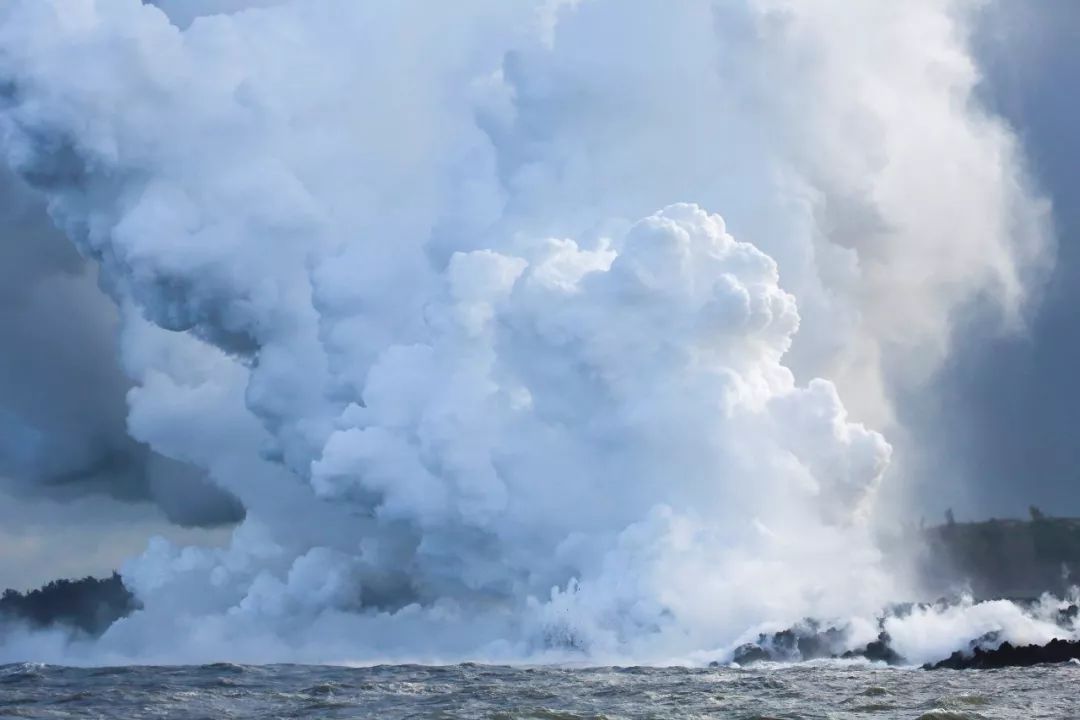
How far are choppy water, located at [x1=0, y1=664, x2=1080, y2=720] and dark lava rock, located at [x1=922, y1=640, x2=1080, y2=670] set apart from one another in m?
5.50

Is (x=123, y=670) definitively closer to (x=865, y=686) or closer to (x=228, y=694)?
(x=228, y=694)

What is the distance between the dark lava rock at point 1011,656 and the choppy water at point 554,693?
550cm

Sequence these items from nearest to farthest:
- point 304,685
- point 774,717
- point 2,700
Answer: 1. point 774,717
2. point 2,700
3. point 304,685

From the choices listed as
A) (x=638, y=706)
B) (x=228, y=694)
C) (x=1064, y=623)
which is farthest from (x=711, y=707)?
(x=1064, y=623)

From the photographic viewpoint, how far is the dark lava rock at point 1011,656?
9600 cm

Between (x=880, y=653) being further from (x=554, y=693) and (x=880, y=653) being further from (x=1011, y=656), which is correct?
(x=554, y=693)

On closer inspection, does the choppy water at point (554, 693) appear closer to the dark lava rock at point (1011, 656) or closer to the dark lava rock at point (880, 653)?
the dark lava rock at point (880, 653)

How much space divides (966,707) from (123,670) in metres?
69.1

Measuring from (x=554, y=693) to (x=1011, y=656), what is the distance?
40.2 m

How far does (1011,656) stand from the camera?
9762 cm

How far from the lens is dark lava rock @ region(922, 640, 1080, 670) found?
315 ft

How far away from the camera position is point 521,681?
89875 mm

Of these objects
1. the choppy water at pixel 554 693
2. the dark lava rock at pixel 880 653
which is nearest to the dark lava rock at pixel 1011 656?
the dark lava rock at pixel 880 653

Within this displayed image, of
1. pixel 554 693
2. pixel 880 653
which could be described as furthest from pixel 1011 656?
pixel 554 693
